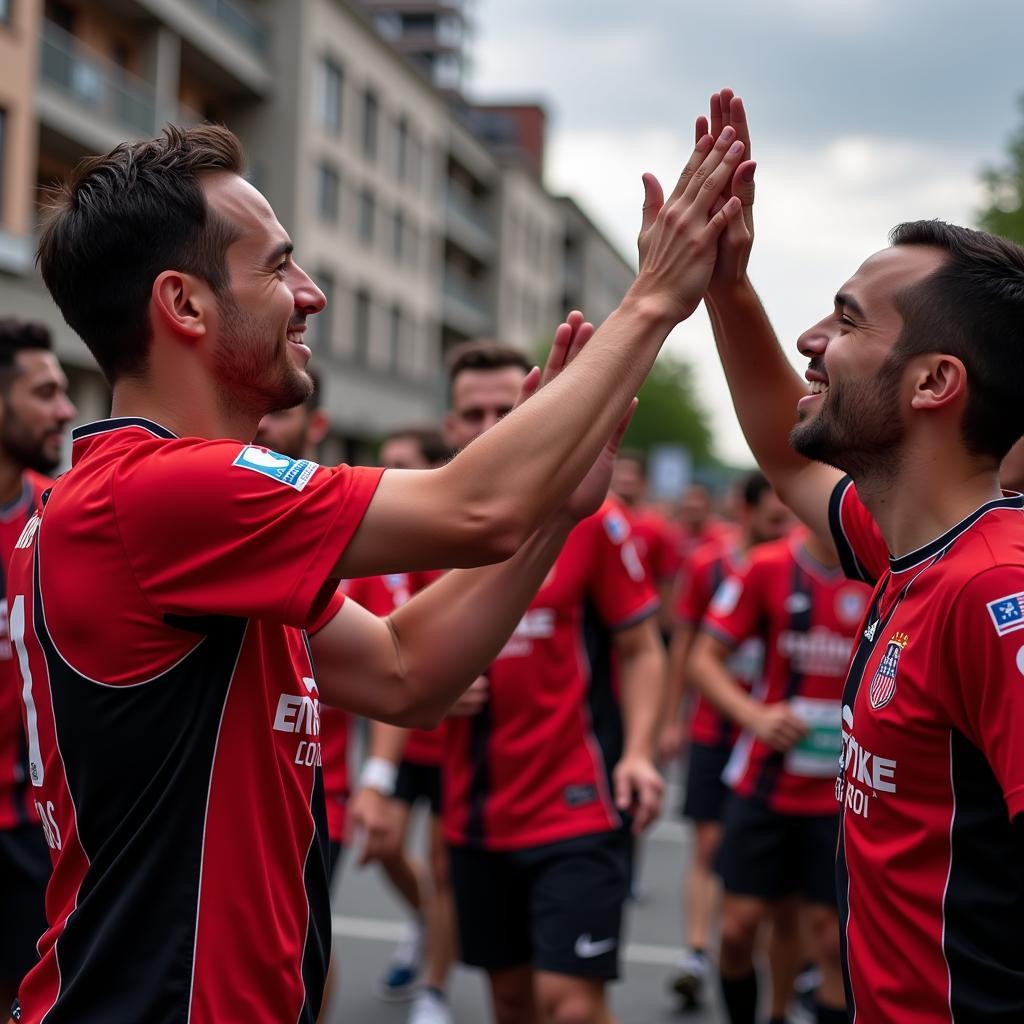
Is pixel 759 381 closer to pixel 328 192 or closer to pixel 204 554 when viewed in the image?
pixel 204 554

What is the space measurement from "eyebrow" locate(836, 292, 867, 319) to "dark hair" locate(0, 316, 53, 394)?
3.24 metres

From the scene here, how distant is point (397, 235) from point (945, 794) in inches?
1557

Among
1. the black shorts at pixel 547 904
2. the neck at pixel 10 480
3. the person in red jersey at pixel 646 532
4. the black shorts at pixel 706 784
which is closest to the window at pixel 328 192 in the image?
the person in red jersey at pixel 646 532

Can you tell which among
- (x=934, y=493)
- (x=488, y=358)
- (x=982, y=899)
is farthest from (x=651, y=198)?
(x=488, y=358)

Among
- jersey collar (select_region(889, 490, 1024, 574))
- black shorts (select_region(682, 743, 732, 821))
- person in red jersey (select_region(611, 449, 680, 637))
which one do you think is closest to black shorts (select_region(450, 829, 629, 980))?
jersey collar (select_region(889, 490, 1024, 574))

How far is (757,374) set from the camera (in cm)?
300

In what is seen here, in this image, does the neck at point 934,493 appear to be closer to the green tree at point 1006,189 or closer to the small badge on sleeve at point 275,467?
Result: the small badge on sleeve at point 275,467

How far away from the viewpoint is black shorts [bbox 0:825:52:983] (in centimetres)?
422

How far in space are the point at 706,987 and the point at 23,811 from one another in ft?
12.0

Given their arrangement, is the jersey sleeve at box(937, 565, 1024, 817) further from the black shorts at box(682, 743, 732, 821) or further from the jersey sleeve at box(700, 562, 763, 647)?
the black shorts at box(682, 743, 732, 821)

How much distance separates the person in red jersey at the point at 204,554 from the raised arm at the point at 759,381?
0.41 meters

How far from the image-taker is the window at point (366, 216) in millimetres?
37159

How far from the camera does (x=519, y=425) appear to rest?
212 cm

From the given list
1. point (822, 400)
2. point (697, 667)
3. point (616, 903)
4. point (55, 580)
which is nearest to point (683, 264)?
point (822, 400)
